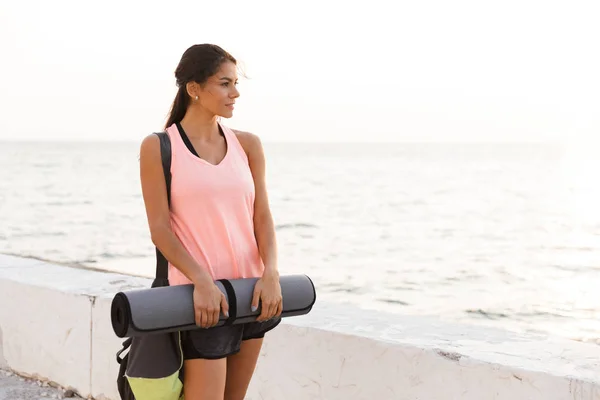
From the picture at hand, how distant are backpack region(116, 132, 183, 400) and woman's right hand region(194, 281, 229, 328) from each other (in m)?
0.12

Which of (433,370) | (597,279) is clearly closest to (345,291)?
(597,279)

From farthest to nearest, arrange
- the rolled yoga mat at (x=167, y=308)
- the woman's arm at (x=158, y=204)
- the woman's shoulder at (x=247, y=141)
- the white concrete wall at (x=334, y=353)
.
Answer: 1. the white concrete wall at (x=334, y=353)
2. the woman's shoulder at (x=247, y=141)
3. the woman's arm at (x=158, y=204)
4. the rolled yoga mat at (x=167, y=308)

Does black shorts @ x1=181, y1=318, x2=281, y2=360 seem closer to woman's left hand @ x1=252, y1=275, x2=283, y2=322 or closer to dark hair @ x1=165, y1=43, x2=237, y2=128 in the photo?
woman's left hand @ x1=252, y1=275, x2=283, y2=322

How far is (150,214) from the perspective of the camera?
241 cm

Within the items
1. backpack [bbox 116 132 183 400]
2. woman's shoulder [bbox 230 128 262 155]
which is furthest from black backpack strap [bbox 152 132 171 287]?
woman's shoulder [bbox 230 128 262 155]

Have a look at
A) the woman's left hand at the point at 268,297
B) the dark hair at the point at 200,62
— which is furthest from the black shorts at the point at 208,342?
the dark hair at the point at 200,62

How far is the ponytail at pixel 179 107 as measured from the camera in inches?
102

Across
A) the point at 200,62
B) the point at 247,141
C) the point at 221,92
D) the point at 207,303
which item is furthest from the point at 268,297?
the point at 200,62

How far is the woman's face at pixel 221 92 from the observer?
248cm

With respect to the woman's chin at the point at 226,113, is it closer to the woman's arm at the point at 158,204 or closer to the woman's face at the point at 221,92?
the woman's face at the point at 221,92

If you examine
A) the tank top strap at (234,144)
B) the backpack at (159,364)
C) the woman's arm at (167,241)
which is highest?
the tank top strap at (234,144)

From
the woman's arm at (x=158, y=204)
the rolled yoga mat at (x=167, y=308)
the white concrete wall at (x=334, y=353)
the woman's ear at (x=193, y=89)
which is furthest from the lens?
the white concrete wall at (x=334, y=353)

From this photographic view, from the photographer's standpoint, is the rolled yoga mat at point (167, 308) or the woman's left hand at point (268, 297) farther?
the woman's left hand at point (268, 297)

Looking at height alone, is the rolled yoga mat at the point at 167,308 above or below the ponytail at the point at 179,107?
below
